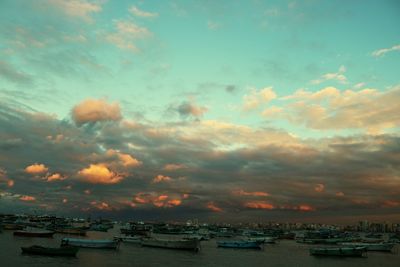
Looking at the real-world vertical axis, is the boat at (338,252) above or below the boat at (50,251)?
→ below

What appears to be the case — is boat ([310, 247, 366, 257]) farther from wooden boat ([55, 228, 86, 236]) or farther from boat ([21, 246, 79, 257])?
wooden boat ([55, 228, 86, 236])

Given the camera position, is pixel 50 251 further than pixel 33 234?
No

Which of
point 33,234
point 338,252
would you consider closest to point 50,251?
point 33,234

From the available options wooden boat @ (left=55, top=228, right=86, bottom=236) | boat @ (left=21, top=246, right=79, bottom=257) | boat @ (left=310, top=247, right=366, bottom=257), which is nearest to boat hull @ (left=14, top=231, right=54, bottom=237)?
wooden boat @ (left=55, top=228, right=86, bottom=236)

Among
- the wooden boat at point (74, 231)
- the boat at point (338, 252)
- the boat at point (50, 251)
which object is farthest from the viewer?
the wooden boat at point (74, 231)

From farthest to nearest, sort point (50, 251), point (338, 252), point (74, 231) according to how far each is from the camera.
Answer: point (74, 231)
point (338, 252)
point (50, 251)

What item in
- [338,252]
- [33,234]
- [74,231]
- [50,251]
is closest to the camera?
[50,251]

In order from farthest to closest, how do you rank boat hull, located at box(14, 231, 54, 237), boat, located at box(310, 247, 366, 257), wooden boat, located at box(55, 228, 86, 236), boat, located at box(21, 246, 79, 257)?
wooden boat, located at box(55, 228, 86, 236) < boat hull, located at box(14, 231, 54, 237) < boat, located at box(310, 247, 366, 257) < boat, located at box(21, 246, 79, 257)

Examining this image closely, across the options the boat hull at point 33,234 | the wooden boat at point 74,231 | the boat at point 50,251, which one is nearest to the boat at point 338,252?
the boat at point 50,251

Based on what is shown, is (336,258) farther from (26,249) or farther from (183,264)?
(26,249)

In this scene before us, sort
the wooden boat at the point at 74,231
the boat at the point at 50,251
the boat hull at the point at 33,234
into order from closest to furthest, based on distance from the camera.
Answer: the boat at the point at 50,251 → the boat hull at the point at 33,234 → the wooden boat at the point at 74,231

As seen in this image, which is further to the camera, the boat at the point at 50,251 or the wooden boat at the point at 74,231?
the wooden boat at the point at 74,231

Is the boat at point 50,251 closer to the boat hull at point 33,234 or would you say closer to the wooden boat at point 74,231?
the boat hull at point 33,234

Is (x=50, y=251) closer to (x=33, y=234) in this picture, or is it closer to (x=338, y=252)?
(x=33, y=234)
